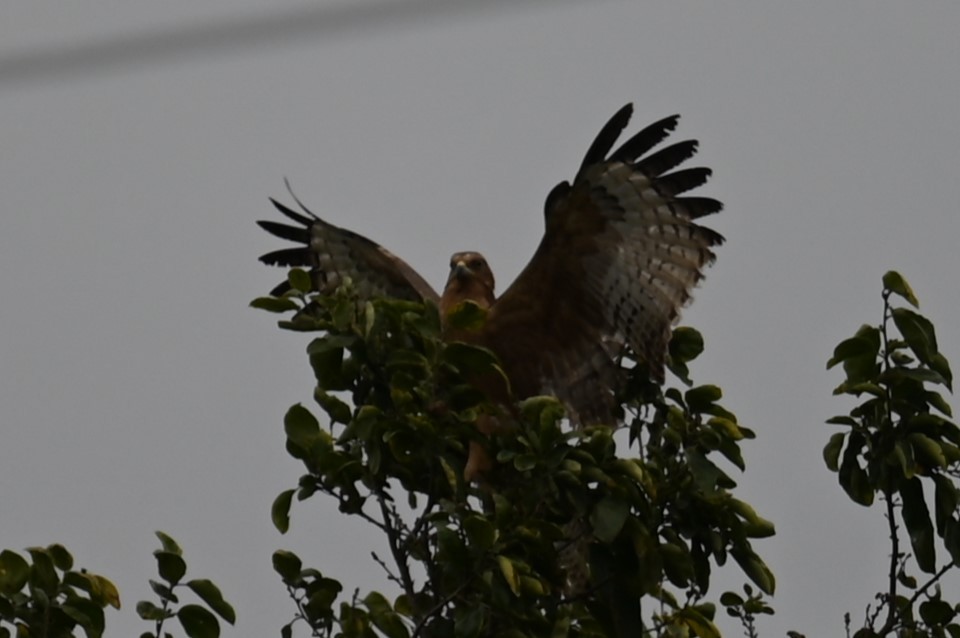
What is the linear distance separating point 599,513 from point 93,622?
1.26 m

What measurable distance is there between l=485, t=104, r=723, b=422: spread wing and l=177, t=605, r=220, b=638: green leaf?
85.4 inches

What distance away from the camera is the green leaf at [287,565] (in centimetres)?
471

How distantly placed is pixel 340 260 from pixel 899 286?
11.1 ft

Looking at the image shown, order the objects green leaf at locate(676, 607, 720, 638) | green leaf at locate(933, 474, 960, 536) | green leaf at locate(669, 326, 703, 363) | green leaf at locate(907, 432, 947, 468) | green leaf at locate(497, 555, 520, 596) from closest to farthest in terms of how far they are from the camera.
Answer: green leaf at locate(497, 555, 520, 596), green leaf at locate(907, 432, 947, 468), green leaf at locate(933, 474, 960, 536), green leaf at locate(676, 607, 720, 638), green leaf at locate(669, 326, 703, 363)

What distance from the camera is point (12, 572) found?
4.40 metres

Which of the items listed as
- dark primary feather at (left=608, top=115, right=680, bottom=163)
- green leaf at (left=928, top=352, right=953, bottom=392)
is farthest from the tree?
dark primary feather at (left=608, top=115, right=680, bottom=163)

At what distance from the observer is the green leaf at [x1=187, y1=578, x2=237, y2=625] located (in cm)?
448

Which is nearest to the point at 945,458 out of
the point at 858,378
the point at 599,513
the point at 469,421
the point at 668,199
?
the point at 858,378

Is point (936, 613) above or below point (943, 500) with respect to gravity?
below

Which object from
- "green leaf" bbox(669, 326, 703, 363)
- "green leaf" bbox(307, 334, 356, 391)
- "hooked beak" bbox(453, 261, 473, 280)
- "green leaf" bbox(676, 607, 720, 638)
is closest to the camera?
"green leaf" bbox(307, 334, 356, 391)

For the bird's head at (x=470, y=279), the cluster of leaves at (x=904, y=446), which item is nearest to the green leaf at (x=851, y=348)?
the cluster of leaves at (x=904, y=446)

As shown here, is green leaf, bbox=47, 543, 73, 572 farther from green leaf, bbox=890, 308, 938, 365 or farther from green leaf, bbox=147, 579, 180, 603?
green leaf, bbox=890, 308, 938, 365

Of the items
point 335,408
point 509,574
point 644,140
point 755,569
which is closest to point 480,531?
point 509,574

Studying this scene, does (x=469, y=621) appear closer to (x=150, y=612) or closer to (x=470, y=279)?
(x=150, y=612)
